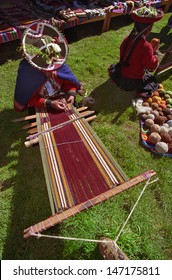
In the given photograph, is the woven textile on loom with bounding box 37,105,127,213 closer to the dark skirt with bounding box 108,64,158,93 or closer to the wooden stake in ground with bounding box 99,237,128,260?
the wooden stake in ground with bounding box 99,237,128,260

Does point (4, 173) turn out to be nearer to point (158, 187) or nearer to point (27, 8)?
point (158, 187)

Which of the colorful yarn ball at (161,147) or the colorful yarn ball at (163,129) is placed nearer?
the colorful yarn ball at (161,147)

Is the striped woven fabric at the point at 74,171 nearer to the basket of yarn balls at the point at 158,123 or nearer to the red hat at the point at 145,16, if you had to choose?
the basket of yarn balls at the point at 158,123

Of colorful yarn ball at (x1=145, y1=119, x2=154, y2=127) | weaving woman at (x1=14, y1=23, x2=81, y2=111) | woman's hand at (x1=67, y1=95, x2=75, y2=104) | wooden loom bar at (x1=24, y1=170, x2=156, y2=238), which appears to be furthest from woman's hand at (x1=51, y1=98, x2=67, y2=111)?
colorful yarn ball at (x1=145, y1=119, x2=154, y2=127)

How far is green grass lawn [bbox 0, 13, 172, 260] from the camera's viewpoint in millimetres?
3816

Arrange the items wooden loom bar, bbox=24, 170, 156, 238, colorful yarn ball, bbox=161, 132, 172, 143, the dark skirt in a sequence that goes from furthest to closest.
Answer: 1. the dark skirt
2. colorful yarn ball, bbox=161, 132, 172, 143
3. wooden loom bar, bbox=24, 170, 156, 238

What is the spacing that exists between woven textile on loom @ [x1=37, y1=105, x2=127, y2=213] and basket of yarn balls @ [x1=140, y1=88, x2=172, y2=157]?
78.9 inches

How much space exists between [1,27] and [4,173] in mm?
5026

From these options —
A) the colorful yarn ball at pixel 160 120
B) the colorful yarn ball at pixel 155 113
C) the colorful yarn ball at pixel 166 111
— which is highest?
the colorful yarn ball at pixel 166 111

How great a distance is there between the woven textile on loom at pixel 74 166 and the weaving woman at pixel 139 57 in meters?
2.56

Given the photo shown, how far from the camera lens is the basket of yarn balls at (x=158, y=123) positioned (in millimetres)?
5051

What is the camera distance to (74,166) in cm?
315

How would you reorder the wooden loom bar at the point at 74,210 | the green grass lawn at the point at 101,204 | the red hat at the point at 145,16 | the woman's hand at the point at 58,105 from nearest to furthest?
the wooden loom bar at the point at 74,210 → the green grass lawn at the point at 101,204 → the woman's hand at the point at 58,105 → the red hat at the point at 145,16

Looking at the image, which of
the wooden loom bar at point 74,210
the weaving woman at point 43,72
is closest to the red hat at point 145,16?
the weaving woman at point 43,72
